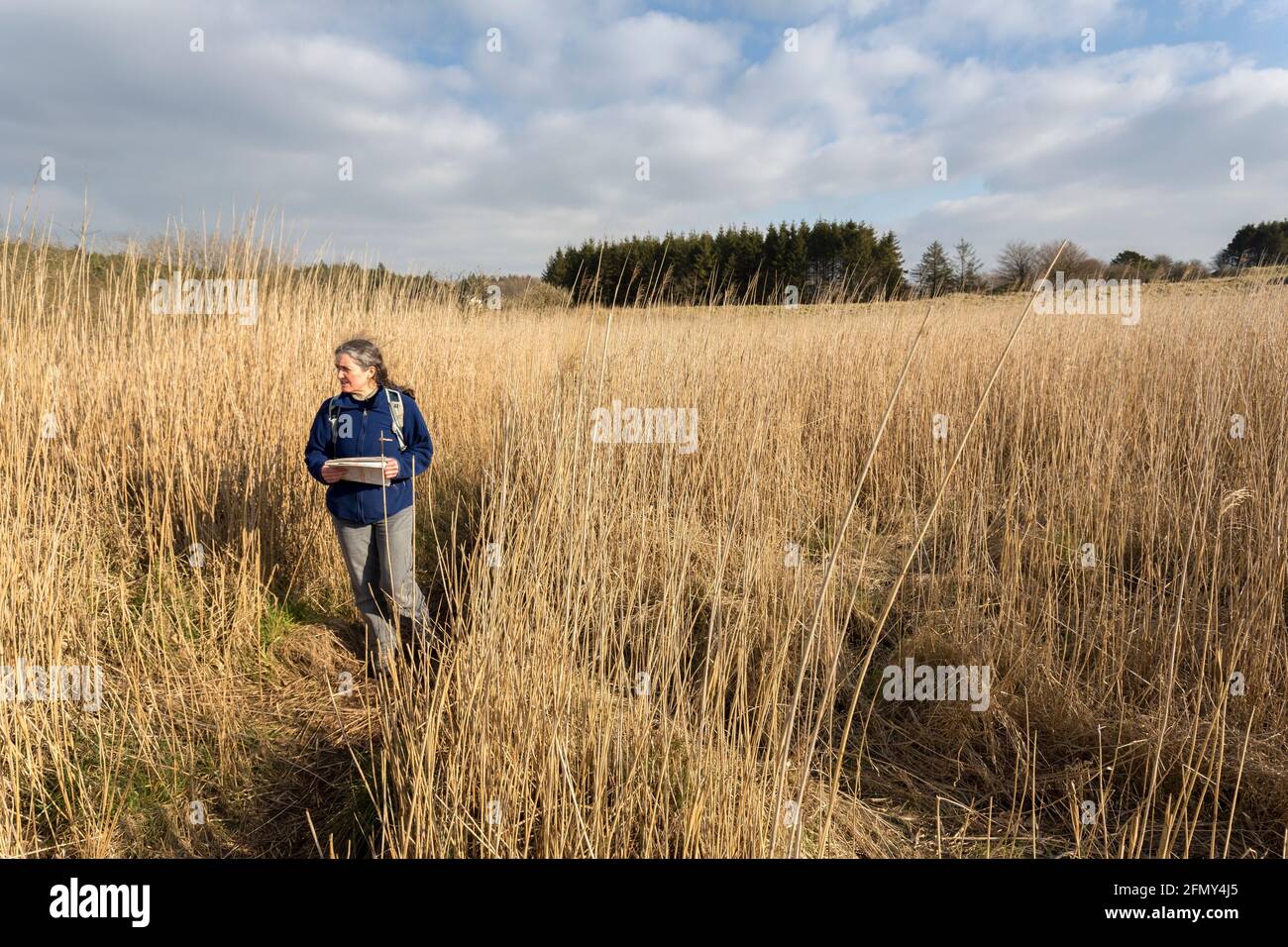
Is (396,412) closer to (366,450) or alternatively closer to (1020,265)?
(366,450)

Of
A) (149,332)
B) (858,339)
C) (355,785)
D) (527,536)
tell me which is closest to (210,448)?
(149,332)

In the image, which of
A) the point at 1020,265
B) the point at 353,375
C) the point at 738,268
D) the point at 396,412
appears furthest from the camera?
the point at 738,268

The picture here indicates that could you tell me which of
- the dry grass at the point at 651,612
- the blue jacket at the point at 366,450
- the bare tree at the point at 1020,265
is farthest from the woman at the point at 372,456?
the bare tree at the point at 1020,265

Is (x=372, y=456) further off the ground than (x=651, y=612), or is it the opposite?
(x=372, y=456)

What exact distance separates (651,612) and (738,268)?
1577 centimetres

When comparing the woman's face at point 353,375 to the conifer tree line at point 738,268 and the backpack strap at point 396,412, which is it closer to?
the backpack strap at point 396,412

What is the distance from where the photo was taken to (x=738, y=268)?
54.9ft

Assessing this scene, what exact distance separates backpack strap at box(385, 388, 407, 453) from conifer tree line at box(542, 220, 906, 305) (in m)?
0.84

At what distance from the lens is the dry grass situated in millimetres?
1481

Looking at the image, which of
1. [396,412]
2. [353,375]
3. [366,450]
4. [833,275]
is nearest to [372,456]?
[366,450]

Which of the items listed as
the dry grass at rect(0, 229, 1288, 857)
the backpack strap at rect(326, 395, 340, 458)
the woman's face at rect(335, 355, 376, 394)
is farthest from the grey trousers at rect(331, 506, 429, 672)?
the woman's face at rect(335, 355, 376, 394)

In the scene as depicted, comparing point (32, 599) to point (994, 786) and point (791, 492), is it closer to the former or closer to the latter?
point (791, 492)

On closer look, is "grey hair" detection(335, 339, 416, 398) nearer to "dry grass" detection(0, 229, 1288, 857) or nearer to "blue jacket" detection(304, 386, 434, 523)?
"blue jacket" detection(304, 386, 434, 523)

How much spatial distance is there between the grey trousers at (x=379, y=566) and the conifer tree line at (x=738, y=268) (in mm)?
1204
